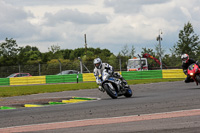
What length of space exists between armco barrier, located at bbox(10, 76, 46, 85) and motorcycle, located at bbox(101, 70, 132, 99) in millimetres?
22402

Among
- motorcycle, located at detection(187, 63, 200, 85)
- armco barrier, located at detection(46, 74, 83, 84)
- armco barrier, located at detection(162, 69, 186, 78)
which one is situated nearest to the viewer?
motorcycle, located at detection(187, 63, 200, 85)

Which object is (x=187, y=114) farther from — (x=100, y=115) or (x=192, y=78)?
(x=192, y=78)

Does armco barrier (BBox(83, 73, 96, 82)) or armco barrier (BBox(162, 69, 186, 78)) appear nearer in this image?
armco barrier (BBox(162, 69, 186, 78))

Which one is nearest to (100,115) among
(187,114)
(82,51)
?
(187,114)

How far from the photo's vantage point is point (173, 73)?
1184 inches

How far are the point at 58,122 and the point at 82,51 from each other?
4302 inches

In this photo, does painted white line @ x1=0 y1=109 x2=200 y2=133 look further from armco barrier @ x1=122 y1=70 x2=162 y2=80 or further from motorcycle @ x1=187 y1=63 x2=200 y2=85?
armco barrier @ x1=122 y1=70 x2=162 y2=80

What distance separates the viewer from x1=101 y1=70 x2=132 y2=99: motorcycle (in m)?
12.3

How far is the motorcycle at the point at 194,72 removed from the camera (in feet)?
49.8

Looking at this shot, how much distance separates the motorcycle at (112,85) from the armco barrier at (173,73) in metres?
17.3

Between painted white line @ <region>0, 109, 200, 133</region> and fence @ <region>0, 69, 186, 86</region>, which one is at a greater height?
fence @ <region>0, 69, 186, 86</region>

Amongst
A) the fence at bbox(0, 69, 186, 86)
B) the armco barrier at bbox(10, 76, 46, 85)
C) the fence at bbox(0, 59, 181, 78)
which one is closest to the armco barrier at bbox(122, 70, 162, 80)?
the fence at bbox(0, 69, 186, 86)

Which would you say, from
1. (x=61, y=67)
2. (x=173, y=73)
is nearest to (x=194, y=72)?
(x=173, y=73)

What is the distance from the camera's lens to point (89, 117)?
7422 millimetres
